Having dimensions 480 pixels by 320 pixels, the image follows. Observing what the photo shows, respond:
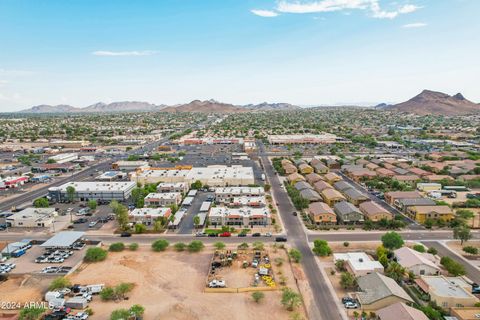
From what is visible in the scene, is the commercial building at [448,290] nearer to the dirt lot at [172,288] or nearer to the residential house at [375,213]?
the dirt lot at [172,288]

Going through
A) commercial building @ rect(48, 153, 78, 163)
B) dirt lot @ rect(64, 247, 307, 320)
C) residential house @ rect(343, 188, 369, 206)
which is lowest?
dirt lot @ rect(64, 247, 307, 320)

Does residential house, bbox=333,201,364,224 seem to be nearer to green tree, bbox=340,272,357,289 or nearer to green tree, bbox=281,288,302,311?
green tree, bbox=340,272,357,289

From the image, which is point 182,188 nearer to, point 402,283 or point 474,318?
point 402,283

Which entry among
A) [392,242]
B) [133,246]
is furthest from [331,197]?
[133,246]

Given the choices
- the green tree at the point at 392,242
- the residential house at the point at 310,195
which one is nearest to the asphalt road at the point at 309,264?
the residential house at the point at 310,195

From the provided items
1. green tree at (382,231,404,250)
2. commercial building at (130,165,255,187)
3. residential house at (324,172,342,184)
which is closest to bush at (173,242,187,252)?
green tree at (382,231,404,250)

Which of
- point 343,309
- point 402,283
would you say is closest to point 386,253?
point 402,283
